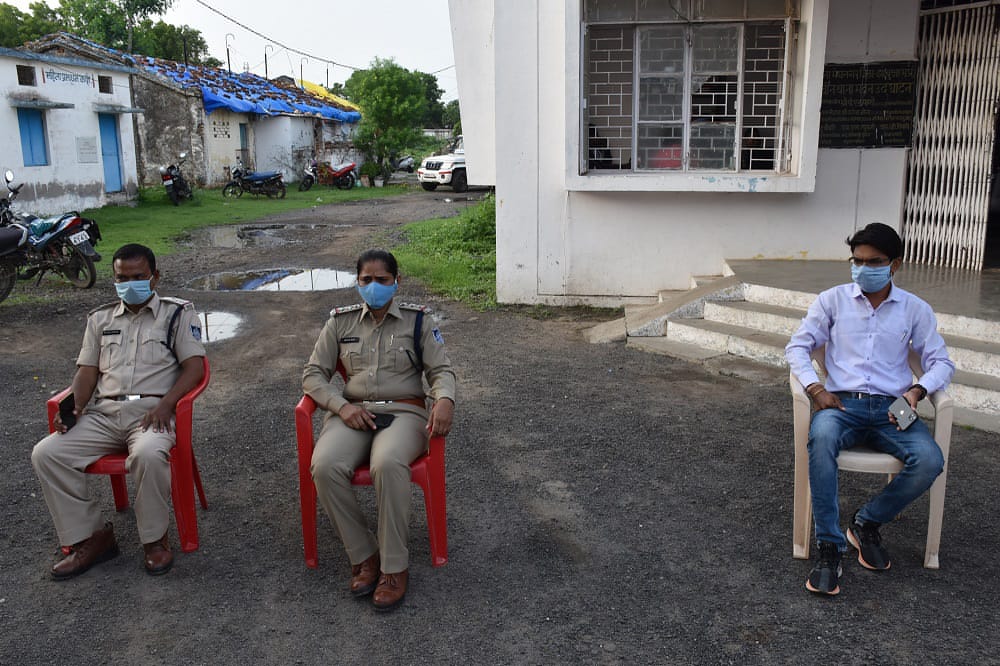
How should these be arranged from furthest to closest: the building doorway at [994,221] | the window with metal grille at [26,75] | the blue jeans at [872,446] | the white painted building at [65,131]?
the window with metal grille at [26,75] → the white painted building at [65,131] → the building doorway at [994,221] → the blue jeans at [872,446]

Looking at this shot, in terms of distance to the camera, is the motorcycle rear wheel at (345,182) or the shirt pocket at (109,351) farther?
the motorcycle rear wheel at (345,182)

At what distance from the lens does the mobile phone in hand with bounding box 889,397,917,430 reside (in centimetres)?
341

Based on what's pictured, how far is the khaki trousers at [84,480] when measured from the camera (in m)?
3.45

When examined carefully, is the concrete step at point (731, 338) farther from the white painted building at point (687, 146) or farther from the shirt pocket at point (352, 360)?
the shirt pocket at point (352, 360)

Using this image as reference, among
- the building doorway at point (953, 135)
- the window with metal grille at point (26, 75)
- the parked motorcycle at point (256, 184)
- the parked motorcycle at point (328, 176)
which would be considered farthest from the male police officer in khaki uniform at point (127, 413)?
the parked motorcycle at point (328, 176)

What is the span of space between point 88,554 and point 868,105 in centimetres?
731

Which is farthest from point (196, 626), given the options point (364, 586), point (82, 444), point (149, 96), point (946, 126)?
point (149, 96)

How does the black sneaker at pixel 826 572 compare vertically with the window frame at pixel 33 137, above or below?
below

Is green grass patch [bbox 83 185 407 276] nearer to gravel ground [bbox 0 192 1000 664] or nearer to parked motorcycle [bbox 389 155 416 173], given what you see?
parked motorcycle [bbox 389 155 416 173]

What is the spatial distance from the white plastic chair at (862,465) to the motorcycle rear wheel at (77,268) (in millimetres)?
8214

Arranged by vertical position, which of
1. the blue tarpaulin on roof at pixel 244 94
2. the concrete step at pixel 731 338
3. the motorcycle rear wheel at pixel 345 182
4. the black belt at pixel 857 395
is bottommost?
the concrete step at pixel 731 338

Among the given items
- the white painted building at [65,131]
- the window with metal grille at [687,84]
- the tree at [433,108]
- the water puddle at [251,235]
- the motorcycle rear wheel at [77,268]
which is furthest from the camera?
the tree at [433,108]

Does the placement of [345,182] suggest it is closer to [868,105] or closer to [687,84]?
[687,84]

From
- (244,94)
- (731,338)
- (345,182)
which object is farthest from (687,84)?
(244,94)
